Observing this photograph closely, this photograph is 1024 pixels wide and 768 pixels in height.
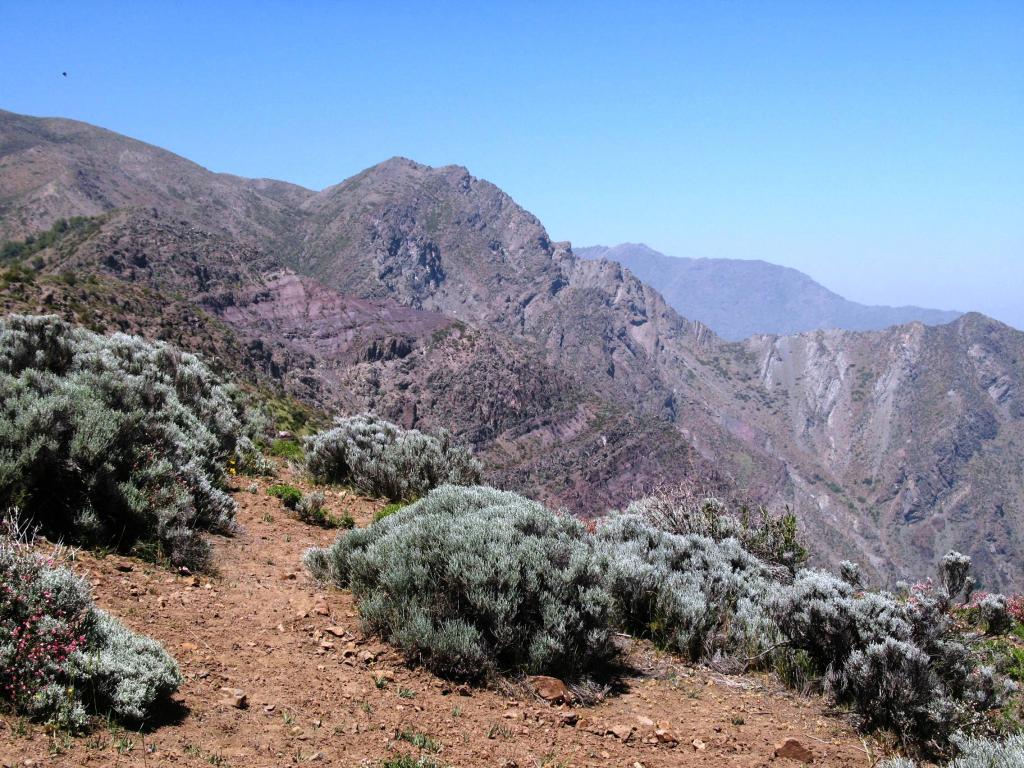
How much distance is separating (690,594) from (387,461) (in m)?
5.09

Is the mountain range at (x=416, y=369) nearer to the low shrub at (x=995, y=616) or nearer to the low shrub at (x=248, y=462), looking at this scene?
the low shrub at (x=995, y=616)

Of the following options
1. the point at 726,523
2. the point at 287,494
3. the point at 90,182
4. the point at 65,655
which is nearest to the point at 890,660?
the point at 726,523

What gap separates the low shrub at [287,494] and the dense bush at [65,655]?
14.1 ft

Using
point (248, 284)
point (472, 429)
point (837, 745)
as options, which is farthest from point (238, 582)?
point (248, 284)

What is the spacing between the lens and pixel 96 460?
5.50 meters

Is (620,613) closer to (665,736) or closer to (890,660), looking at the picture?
(665,736)

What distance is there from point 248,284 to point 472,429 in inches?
1613

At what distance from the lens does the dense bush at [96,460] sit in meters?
5.20

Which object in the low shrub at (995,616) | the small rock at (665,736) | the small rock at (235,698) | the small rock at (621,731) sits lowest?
the small rock at (235,698)

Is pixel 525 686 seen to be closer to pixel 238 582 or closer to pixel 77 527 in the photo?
pixel 238 582

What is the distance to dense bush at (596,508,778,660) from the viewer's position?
548cm

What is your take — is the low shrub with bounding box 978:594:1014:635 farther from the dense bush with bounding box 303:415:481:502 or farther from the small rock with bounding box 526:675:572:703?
the dense bush with bounding box 303:415:481:502

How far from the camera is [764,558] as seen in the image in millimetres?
7688

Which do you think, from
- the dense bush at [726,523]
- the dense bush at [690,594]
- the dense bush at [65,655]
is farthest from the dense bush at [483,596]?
the dense bush at [726,523]
